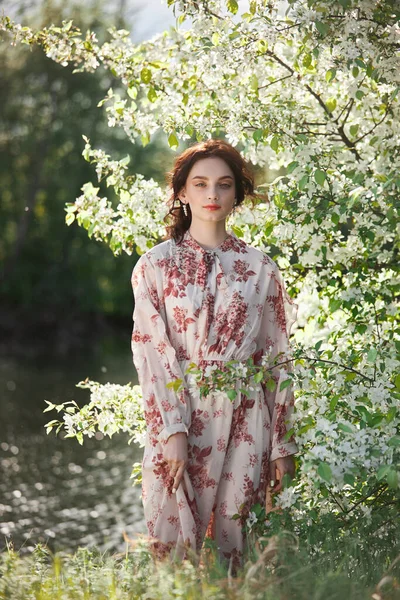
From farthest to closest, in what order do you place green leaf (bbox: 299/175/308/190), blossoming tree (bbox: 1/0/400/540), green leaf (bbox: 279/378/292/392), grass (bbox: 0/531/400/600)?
green leaf (bbox: 299/175/308/190)
blossoming tree (bbox: 1/0/400/540)
green leaf (bbox: 279/378/292/392)
grass (bbox: 0/531/400/600)

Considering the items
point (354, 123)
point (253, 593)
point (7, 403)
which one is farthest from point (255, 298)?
point (7, 403)

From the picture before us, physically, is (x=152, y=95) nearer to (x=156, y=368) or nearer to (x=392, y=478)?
(x=156, y=368)

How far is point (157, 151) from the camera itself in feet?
75.8

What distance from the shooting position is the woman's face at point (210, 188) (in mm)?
3656

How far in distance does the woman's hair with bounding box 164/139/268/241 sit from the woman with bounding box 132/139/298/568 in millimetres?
11

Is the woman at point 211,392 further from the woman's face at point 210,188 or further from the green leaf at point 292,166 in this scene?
the green leaf at point 292,166

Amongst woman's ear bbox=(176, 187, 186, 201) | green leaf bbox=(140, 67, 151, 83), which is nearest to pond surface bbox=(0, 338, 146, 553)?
woman's ear bbox=(176, 187, 186, 201)

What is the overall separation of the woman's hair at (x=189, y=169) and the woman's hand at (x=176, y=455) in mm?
812

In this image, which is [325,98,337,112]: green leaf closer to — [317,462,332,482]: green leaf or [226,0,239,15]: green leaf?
[226,0,239,15]: green leaf

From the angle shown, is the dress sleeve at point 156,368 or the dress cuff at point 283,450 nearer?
the dress sleeve at point 156,368

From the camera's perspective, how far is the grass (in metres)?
2.72

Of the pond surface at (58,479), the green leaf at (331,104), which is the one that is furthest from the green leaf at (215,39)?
the pond surface at (58,479)

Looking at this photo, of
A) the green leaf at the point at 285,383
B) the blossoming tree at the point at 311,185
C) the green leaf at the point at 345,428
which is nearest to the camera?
the green leaf at the point at 345,428

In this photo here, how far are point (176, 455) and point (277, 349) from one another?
617 mm
